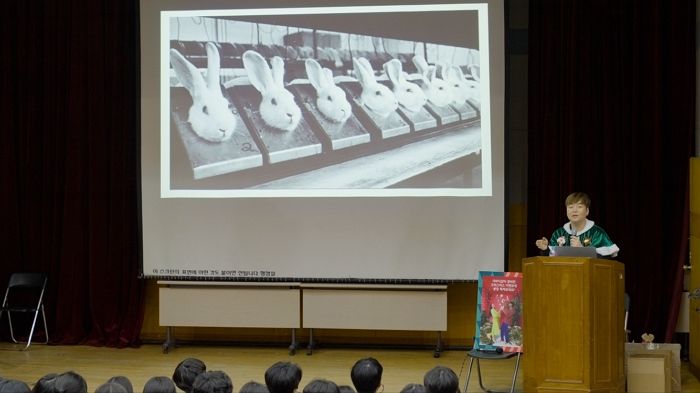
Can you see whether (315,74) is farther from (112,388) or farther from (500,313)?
(112,388)

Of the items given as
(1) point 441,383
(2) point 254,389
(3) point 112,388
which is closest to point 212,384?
(2) point 254,389

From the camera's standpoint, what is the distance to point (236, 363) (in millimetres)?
6770

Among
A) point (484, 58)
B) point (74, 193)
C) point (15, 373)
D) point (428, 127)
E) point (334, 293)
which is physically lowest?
point (15, 373)

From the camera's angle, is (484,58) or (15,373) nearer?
(15,373)

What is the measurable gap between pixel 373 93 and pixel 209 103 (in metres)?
1.34

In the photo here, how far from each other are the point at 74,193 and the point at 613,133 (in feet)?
14.7

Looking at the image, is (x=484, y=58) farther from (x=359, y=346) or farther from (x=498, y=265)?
(x=359, y=346)

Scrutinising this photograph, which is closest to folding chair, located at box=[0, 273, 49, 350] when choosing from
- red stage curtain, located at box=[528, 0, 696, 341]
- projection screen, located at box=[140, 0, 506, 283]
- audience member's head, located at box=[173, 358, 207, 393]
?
projection screen, located at box=[140, 0, 506, 283]

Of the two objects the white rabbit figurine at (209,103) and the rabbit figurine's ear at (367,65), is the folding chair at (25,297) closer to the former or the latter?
the white rabbit figurine at (209,103)

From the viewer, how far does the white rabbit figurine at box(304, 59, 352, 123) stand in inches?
277

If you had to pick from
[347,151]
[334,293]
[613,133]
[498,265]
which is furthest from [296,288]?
[613,133]

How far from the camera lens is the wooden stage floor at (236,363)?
20.2 feet

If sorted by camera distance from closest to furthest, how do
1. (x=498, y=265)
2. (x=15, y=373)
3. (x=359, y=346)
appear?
(x=15, y=373), (x=498, y=265), (x=359, y=346)

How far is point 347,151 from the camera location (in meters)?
7.00
